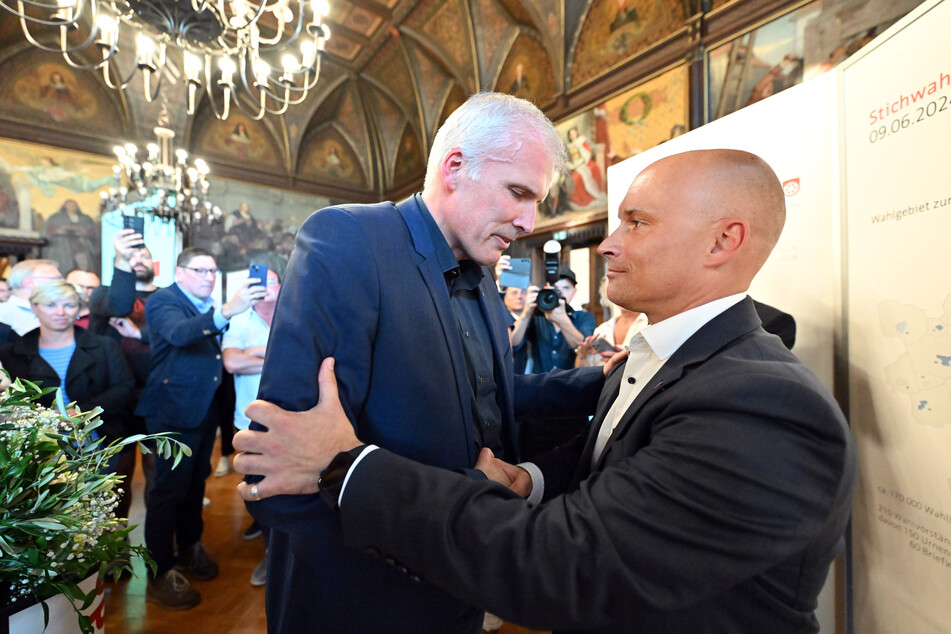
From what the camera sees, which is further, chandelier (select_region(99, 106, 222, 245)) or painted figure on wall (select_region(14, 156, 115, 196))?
painted figure on wall (select_region(14, 156, 115, 196))

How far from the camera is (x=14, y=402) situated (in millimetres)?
1207

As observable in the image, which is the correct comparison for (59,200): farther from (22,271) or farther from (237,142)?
(22,271)

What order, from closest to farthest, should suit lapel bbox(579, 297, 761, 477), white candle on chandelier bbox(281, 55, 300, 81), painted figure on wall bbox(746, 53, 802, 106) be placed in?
1. suit lapel bbox(579, 297, 761, 477)
2. white candle on chandelier bbox(281, 55, 300, 81)
3. painted figure on wall bbox(746, 53, 802, 106)

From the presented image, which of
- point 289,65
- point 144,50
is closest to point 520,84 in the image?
point 289,65

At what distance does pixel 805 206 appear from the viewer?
199 cm

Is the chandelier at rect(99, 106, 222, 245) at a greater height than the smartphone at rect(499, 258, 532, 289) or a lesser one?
greater

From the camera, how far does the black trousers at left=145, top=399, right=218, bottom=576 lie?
2749mm

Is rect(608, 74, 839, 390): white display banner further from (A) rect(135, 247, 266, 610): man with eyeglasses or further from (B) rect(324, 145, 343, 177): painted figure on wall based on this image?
(B) rect(324, 145, 343, 177): painted figure on wall

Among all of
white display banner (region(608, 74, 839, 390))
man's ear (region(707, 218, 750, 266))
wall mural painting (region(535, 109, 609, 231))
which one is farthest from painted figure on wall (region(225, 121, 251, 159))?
man's ear (region(707, 218, 750, 266))

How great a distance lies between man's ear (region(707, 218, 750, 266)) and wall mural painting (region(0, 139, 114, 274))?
472 inches

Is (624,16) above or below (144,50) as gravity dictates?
above

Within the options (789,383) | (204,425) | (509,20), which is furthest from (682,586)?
(509,20)

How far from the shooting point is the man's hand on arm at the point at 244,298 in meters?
2.76

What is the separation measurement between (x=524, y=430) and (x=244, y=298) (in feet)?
6.38
